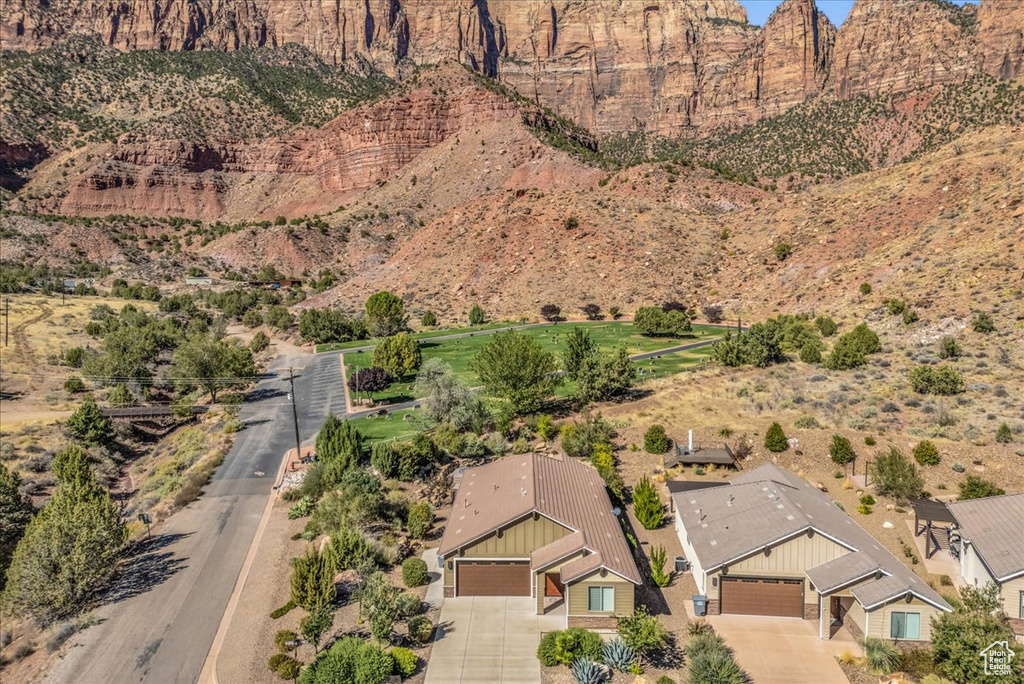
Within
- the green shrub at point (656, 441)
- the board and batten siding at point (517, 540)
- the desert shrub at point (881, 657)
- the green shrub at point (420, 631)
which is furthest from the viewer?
the green shrub at point (656, 441)

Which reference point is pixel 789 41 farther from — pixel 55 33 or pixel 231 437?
pixel 55 33

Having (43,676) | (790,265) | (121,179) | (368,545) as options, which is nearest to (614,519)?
(368,545)

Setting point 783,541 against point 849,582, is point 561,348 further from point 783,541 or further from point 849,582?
point 849,582

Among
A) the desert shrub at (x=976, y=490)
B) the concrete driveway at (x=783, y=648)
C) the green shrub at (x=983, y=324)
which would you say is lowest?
the concrete driveway at (x=783, y=648)

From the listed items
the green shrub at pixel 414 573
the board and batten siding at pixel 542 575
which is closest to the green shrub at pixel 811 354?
the board and batten siding at pixel 542 575

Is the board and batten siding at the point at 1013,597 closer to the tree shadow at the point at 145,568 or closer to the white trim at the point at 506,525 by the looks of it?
the white trim at the point at 506,525

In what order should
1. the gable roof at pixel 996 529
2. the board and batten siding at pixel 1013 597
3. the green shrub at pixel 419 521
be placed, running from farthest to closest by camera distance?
the green shrub at pixel 419 521 < the gable roof at pixel 996 529 < the board and batten siding at pixel 1013 597

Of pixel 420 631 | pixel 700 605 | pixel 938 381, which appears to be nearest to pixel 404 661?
pixel 420 631
